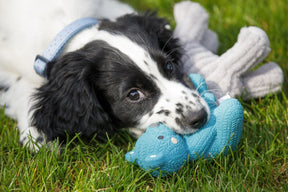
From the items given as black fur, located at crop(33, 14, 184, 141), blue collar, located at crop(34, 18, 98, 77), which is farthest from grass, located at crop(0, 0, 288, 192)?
blue collar, located at crop(34, 18, 98, 77)

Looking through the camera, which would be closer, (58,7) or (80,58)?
(80,58)

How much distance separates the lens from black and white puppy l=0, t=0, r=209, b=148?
8.73 feet

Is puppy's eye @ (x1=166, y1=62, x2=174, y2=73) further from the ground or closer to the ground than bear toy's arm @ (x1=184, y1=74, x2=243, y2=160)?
further from the ground

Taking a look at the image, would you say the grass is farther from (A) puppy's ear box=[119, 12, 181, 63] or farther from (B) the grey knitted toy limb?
(A) puppy's ear box=[119, 12, 181, 63]

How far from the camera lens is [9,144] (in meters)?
3.02

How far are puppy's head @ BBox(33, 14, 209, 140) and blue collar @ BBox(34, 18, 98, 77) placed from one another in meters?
0.07

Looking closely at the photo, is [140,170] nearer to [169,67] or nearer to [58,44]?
[169,67]

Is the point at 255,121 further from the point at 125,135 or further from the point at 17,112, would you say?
the point at 17,112

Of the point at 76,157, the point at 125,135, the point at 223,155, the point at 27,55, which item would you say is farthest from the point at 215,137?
the point at 27,55

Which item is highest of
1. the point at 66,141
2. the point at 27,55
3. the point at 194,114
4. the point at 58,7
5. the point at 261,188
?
the point at 58,7

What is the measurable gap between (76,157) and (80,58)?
29.3 inches

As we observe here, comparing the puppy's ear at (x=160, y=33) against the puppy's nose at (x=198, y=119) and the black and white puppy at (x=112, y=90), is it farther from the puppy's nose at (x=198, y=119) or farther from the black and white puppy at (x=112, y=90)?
the puppy's nose at (x=198, y=119)

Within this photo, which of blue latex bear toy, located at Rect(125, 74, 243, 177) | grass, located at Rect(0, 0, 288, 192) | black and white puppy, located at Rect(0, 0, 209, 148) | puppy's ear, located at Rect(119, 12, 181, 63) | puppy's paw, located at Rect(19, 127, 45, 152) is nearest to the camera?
blue latex bear toy, located at Rect(125, 74, 243, 177)

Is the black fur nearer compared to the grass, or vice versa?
the grass
